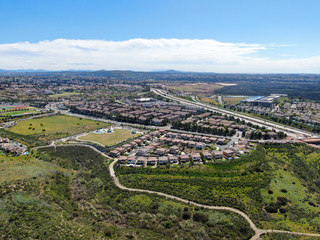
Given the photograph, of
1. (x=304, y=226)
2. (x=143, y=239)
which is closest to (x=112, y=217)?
(x=143, y=239)

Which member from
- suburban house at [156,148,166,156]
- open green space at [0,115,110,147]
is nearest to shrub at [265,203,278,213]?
suburban house at [156,148,166,156]

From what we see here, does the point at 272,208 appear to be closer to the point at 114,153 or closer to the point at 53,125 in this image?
the point at 114,153

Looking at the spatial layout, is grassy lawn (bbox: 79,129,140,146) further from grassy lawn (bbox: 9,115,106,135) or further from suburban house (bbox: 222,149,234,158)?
suburban house (bbox: 222,149,234,158)

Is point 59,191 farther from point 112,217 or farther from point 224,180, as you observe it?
point 224,180

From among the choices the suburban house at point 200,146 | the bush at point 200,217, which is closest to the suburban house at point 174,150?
the suburban house at point 200,146

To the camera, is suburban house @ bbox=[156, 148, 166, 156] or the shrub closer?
the shrub


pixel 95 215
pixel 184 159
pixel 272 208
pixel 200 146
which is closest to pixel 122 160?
pixel 184 159
